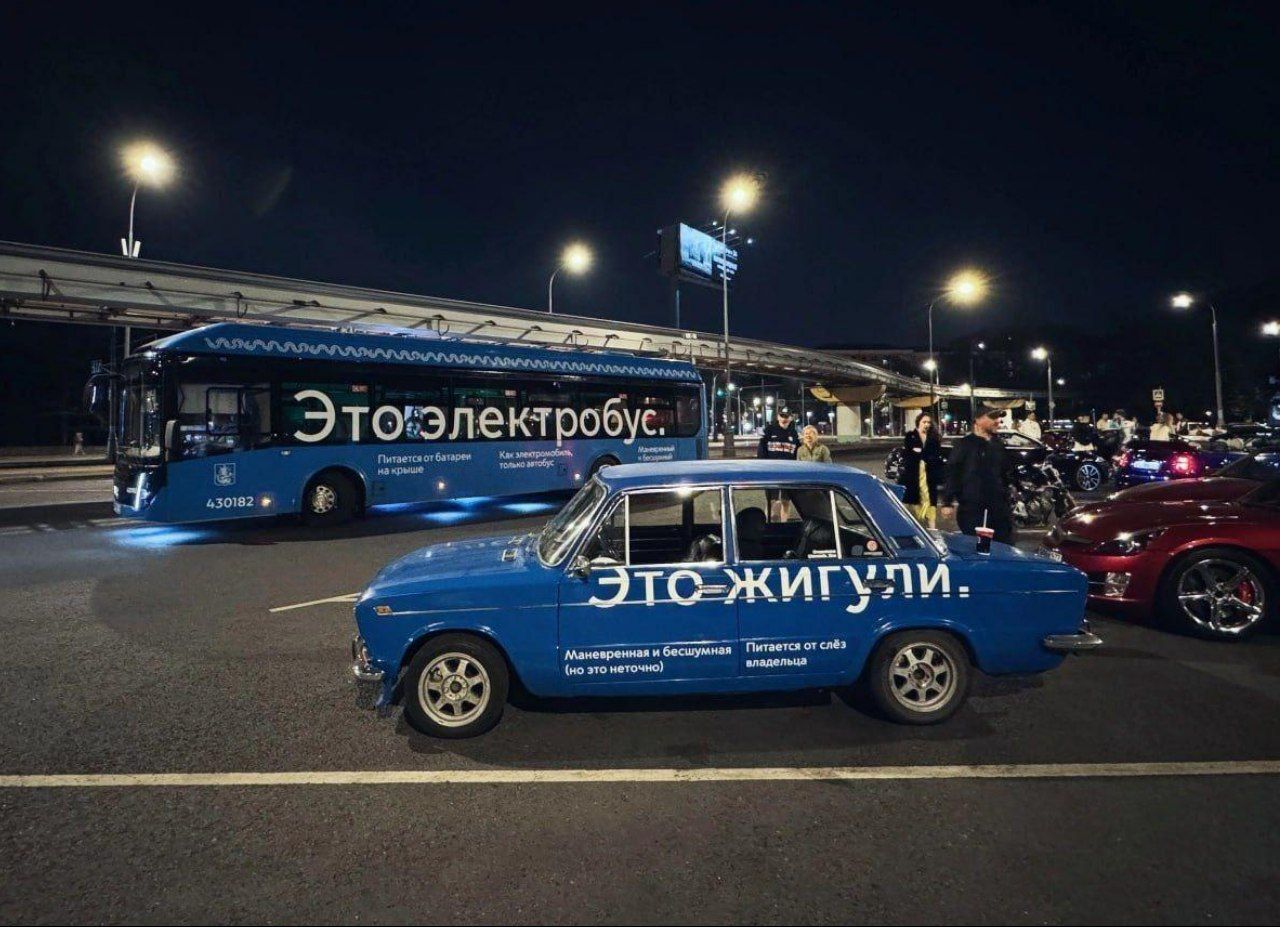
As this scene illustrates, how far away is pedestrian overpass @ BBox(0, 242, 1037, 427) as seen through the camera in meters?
20.8

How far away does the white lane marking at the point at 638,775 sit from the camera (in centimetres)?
372

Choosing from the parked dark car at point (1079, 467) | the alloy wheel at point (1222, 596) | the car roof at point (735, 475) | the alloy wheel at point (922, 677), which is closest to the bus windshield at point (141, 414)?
the car roof at point (735, 475)

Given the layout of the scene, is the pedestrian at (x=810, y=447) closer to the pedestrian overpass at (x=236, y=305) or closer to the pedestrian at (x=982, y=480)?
the pedestrian at (x=982, y=480)

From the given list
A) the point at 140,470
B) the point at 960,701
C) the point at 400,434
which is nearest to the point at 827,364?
the point at 400,434

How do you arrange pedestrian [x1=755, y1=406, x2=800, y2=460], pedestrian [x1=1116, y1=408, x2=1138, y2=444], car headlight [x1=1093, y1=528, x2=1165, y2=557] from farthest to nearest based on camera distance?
pedestrian [x1=1116, y1=408, x2=1138, y2=444]
pedestrian [x1=755, y1=406, x2=800, y2=460]
car headlight [x1=1093, y1=528, x2=1165, y2=557]

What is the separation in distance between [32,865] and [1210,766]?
5.45 meters

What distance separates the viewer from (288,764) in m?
3.92

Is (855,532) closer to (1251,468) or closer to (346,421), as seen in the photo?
(1251,468)

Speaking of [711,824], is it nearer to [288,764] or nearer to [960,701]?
[960,701]

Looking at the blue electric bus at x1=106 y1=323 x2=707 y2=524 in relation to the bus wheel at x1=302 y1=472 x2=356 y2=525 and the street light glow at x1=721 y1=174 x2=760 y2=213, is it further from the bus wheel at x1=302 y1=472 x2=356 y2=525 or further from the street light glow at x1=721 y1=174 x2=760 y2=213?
the street light glow at x1=721 y1=174 x2=760 y2=213

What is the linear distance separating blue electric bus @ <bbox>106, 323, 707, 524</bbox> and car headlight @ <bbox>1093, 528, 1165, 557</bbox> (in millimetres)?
11119

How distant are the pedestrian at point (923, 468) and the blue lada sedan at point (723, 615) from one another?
5.79 metres

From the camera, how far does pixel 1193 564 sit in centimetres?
610

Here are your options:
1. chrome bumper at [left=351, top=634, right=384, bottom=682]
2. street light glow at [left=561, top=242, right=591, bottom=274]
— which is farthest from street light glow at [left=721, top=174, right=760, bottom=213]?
chrome bumper at [left=351, top=634, right=384, bottom=682]
